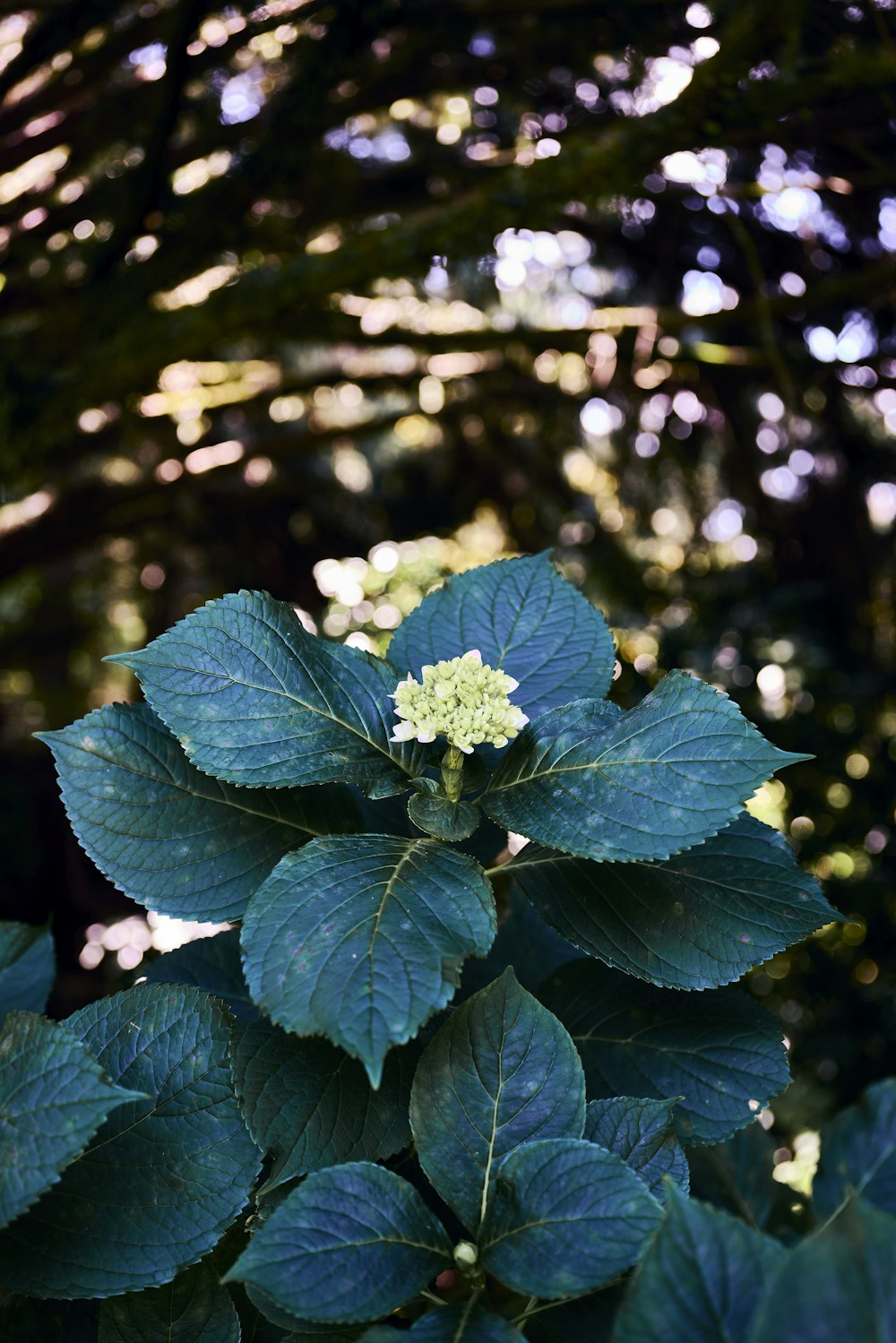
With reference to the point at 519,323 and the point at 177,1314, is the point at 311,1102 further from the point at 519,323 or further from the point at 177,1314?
the point at 519,323

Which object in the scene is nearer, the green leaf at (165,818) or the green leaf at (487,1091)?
the green leaf at (487,1091)

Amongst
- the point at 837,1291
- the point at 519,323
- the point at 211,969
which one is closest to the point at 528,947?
the point at 211,969

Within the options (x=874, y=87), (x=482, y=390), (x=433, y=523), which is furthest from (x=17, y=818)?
(x=874, y=87)

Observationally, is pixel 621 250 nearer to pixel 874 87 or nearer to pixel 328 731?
pixel 874 87

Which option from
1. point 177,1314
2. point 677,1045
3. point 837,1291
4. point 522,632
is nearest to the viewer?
point 837,1291

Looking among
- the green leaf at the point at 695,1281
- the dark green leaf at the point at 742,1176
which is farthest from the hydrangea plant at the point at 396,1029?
the dark green leaf at the point at 742,1176

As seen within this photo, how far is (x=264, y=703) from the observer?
0.74 meters

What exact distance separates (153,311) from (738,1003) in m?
1.81

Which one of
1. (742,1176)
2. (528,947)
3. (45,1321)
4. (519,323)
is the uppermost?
(45,1321)

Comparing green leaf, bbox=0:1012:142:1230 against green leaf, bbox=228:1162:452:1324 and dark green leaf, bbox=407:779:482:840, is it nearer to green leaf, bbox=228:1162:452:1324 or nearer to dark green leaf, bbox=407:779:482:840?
green leaf, bbox=228:1162:452:1324

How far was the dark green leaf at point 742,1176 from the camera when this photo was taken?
0.90 metres

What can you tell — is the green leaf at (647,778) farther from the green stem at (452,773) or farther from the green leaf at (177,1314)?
the green leaf at (177,1314)

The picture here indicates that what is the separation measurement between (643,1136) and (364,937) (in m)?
0.23

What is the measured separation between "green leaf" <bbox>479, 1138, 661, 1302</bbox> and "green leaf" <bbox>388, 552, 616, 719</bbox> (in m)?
0.37
